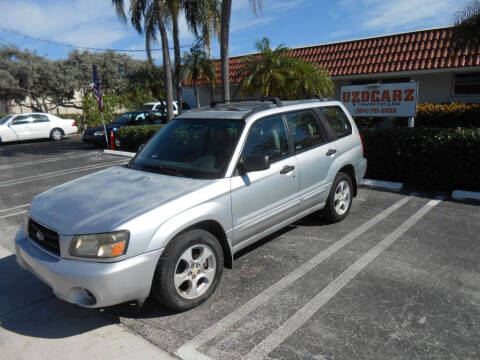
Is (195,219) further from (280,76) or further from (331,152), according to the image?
(280,76)

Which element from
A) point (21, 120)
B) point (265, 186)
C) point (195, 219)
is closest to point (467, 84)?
point (265, 186)

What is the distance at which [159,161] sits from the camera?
4293mm

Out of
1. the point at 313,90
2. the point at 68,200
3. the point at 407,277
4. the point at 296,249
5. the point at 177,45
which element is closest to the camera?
the point at 68,200

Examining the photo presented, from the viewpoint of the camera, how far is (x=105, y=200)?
11.4ft

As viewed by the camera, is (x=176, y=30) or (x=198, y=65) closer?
(x=176, y=30)

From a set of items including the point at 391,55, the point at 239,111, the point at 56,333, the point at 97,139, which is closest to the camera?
the point at 56,333

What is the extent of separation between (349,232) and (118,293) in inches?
131

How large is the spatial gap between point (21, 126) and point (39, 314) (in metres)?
18.4

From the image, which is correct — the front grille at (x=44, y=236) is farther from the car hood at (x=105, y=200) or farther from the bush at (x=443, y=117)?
the bush at (x=443, y=117)

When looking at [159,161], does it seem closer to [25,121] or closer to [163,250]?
[163,250]

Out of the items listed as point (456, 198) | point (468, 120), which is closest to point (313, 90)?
point (468, 120)

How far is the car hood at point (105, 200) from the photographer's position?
312cm

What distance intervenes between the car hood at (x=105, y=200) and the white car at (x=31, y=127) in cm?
1757

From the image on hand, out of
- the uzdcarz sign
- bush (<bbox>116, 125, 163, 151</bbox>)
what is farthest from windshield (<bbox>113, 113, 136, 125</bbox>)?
the uzdcarz sign
